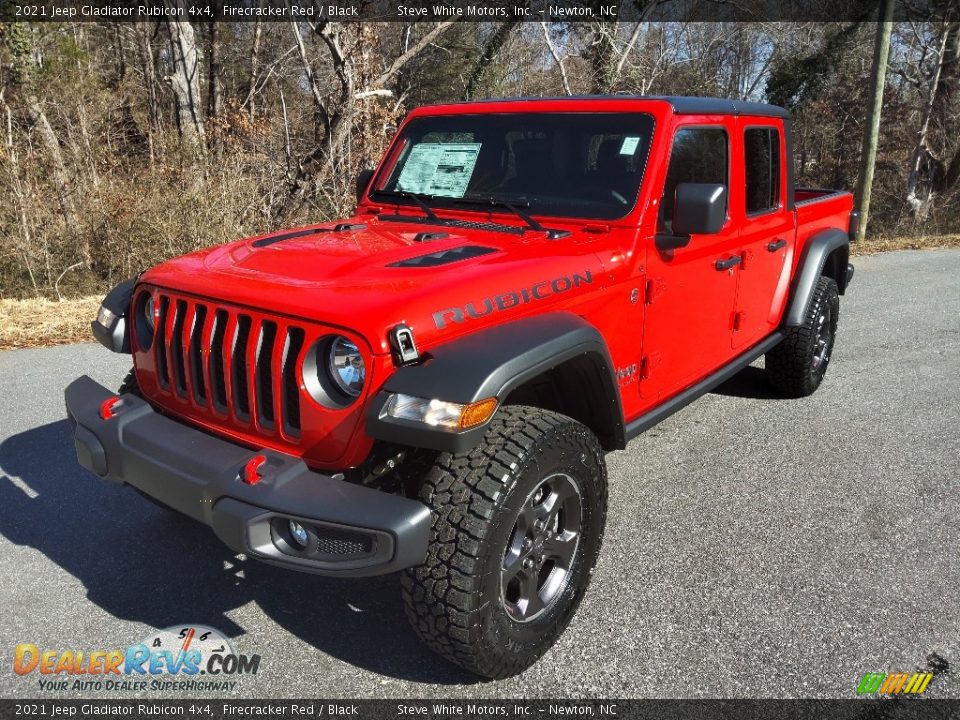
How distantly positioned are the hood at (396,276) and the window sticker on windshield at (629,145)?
0.47 meters

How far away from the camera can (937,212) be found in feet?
59.6

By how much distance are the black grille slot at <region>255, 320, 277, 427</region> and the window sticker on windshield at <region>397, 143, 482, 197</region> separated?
4.72 feet

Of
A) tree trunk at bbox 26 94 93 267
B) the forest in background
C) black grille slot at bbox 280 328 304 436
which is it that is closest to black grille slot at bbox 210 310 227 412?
black grille slot at bbox 280 328 304 436

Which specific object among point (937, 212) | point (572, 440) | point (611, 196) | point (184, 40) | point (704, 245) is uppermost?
point (184, 40)

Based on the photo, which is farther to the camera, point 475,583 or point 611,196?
point 611,196

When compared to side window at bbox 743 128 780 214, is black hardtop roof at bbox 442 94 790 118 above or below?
above

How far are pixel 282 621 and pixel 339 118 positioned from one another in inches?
400

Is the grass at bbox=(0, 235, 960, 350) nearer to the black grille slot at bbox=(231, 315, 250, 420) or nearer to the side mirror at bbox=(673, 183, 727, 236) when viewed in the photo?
the black grille slot at bbox=(231, 315, 250, 420)

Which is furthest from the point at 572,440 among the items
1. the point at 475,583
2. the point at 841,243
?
the point at 841,243

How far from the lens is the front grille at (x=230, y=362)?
7.82ft

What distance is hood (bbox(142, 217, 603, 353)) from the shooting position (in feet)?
7.64

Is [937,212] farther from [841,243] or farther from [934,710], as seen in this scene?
[934,710]

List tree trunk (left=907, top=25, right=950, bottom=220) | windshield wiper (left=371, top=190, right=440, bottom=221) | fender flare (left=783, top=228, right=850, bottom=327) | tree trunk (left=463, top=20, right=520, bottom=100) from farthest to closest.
A: tree trunk (left=463, top=20, right=520, bottom=100), tree trunk (left=907, top=25, right=950, bottom=220), fender flare (left=783, top=228, right=850, bottom=327), windshield wiper (left=371, top=190, right=440, bottom=221)

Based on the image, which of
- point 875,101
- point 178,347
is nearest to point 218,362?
point 178,347
